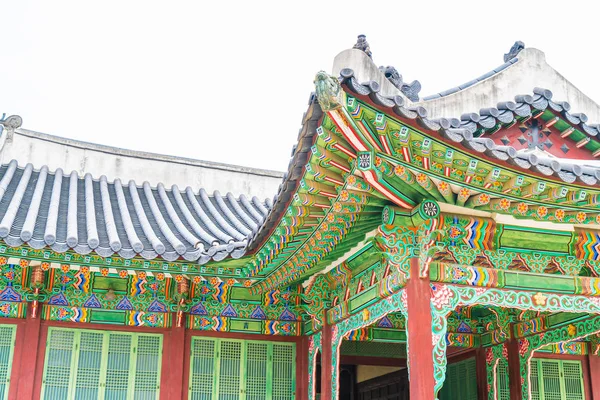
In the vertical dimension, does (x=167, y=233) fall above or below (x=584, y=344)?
above

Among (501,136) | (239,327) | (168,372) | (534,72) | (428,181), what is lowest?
(168,372)

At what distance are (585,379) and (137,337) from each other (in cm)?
547

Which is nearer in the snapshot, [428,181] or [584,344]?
[428,181]

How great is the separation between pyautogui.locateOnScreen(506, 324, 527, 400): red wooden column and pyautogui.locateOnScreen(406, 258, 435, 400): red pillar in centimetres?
304

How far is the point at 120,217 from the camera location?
855cm

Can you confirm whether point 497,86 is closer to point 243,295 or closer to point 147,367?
point 243,295

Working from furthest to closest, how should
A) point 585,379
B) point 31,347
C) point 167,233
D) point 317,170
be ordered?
point 585,379 → point 167,233 → point 31,347 → point 317,170

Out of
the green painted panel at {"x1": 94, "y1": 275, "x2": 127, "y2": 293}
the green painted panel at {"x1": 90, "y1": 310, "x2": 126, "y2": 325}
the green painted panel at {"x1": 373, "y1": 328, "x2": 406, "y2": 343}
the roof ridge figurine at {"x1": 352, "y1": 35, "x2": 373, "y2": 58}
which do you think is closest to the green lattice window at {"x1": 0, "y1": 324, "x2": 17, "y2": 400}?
the green painted panel at {"x1": 90, "y1": 310, "x2": 126, "y2": 325}

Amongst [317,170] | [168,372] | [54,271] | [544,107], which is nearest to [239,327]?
[168,372]

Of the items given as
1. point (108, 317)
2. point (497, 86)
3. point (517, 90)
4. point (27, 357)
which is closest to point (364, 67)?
point (497, 86)

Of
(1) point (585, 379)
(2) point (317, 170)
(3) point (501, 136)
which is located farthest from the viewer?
(1) point (585, 379)

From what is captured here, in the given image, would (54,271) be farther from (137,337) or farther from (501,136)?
(501,136)

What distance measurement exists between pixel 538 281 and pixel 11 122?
741cm

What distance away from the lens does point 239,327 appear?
318 inches
